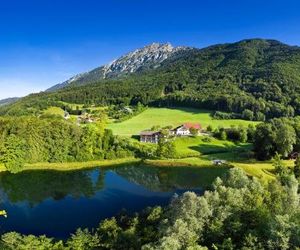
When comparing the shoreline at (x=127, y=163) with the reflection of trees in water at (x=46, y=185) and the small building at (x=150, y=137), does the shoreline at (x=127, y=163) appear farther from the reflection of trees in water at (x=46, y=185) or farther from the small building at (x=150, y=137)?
the small building at (x=150, y=137)

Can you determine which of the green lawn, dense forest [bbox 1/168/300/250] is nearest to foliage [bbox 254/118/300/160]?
the green lawn

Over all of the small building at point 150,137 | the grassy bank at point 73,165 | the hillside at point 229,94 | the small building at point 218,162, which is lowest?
the small building at point 218,162

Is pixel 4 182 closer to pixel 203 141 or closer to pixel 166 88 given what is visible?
pixel 203 141

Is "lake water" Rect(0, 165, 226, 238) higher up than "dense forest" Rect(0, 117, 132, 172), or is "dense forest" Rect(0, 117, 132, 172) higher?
"dense forest" Rect(0, 117, 132, 172)

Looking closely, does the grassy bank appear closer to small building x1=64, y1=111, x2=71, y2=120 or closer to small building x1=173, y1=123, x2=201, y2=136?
small building x1=173, y1=123, x2=201, y2=136

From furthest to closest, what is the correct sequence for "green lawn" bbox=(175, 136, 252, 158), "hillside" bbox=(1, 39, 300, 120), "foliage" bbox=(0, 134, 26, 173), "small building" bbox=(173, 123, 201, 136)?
1. "hillside" bbox=(1, 39, 300, 120)
2. "small building" bbox=(173, 123, 201, 136)
3. "green lawn" bbox=(175, 136, 252, 158)
4. "foliage" bbox=(0, 134, 26, 173)

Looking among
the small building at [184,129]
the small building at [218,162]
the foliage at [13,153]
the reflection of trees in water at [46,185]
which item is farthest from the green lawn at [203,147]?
the foliage at [13,153]

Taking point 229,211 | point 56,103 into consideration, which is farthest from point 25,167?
point 56,103
